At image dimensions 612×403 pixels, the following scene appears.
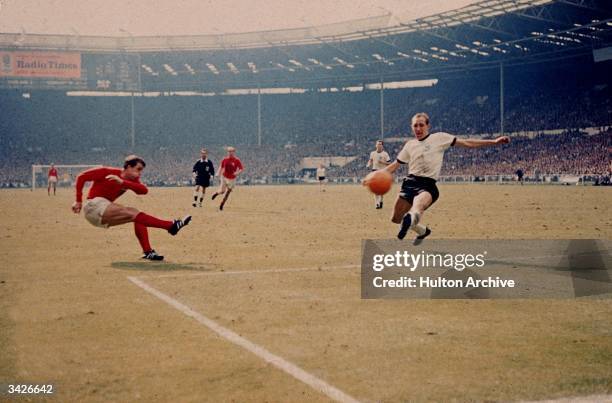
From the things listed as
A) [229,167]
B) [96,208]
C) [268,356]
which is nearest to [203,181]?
[229,167]

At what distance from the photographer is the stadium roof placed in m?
49.0

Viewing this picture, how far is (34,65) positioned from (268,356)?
7146cm

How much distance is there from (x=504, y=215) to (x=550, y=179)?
34.8 meters

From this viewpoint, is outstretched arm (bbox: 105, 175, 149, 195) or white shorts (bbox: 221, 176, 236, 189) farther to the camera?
white shorts (bbox: 221, 176, 236, 189)

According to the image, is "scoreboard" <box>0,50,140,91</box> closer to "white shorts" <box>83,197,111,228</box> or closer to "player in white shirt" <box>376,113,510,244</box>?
"white shorts" <box>83,197,111,228</box>

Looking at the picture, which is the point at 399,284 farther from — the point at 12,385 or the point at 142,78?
the point at 142,78

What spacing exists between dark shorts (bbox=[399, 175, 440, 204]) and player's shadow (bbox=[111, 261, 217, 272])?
3723 mm

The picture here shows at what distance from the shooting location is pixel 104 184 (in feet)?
33.4

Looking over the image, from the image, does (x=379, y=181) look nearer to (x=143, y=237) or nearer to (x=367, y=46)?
(x=143, y=237)

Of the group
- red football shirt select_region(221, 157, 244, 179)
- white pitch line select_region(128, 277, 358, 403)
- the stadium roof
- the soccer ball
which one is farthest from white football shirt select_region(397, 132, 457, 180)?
the stadium roof

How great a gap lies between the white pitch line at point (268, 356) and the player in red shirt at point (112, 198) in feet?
10.9

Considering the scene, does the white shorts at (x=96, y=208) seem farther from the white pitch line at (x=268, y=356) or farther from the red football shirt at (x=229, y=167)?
the red football shirt at (x=229, y=167)

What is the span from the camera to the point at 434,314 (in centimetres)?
616

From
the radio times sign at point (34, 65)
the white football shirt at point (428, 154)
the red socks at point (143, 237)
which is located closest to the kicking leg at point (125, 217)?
the red socks at point (143, 237)
